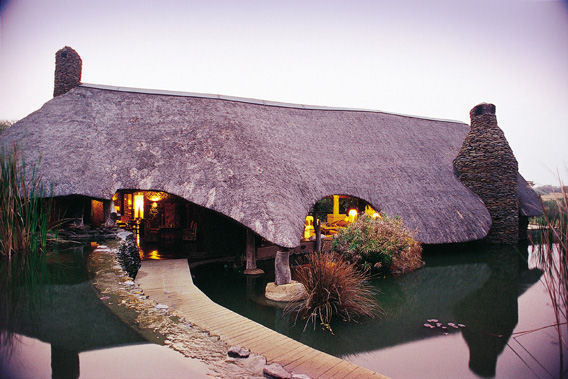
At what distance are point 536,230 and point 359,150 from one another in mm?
13479

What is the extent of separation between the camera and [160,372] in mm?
3059

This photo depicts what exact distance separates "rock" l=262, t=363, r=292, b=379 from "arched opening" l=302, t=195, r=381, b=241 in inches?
292

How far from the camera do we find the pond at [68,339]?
9.91 feet

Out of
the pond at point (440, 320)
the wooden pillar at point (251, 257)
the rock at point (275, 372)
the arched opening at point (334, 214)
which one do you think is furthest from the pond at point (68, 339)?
the arched opening at point (334, 214)

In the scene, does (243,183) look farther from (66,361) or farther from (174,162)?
(66,361)

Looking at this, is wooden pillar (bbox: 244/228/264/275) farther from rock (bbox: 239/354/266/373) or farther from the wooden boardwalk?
rock (bbox: 239/354/266/373)

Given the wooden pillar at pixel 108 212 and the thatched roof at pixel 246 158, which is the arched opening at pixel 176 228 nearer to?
the wooden pillar at pixel 108 212

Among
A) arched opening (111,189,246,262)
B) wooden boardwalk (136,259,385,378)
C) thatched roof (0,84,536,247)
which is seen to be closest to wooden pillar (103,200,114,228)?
arched opening (111,189,246,262)

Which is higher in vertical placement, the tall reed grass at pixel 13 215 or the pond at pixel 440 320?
the tall reed grass at pixel 13 215

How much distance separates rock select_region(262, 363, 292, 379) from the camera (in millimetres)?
3307

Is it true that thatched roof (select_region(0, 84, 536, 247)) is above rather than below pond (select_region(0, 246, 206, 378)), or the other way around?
above

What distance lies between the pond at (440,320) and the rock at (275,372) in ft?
5.67

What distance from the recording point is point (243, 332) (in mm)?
4664

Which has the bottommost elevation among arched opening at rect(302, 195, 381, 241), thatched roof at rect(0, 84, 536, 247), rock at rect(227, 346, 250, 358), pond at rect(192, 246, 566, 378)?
pond at rect(192, 246, 566, 378)
